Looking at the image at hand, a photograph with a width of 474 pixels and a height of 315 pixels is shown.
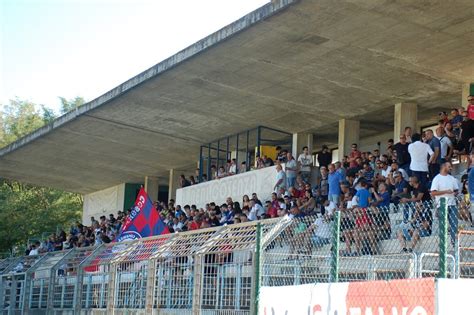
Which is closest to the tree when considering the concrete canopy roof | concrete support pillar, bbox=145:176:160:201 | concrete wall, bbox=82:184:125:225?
concrete wall, bbox=82:184:125:225

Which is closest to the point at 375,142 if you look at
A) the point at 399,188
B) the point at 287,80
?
the point at 287,80

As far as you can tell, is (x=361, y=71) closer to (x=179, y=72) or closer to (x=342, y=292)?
(x=179, y=72)

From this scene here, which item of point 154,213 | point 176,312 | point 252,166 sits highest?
point 252,166

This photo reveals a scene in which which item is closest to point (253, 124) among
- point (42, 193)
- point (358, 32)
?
point (358, 32)

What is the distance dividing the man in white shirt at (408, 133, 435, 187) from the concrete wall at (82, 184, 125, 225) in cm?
2541

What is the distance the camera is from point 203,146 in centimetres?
3403

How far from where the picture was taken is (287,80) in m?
24.4

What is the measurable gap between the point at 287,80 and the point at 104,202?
74.2 feet

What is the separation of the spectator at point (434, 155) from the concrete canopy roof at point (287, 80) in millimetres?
2232

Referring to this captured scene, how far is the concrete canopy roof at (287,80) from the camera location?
64.6ft

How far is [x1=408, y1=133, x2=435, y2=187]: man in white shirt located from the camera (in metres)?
19.2

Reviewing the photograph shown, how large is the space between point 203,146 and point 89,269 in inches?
628

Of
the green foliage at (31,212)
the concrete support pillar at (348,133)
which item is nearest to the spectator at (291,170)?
the concrete support pillar at (348,133)

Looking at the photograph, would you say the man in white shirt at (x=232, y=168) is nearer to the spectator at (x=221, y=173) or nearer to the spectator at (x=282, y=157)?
the spectator at (x=221, y=173)
